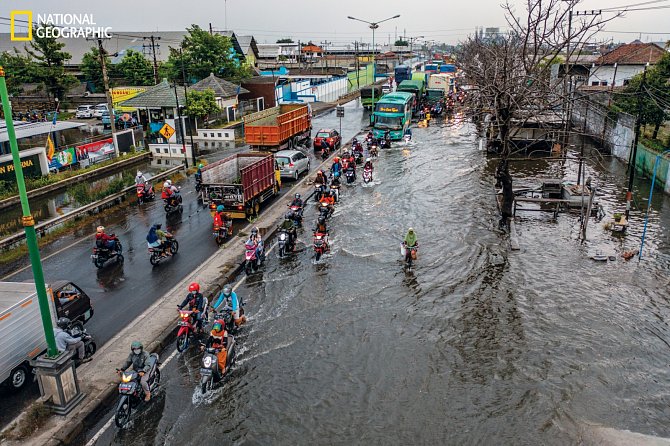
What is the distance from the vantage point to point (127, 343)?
39.5ft

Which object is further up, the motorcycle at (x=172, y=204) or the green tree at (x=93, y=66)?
the green tree at (x=93, y=66)

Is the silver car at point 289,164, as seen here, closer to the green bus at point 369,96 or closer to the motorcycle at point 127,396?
the motorcycle at point 127,396

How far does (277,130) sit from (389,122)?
11.8 m

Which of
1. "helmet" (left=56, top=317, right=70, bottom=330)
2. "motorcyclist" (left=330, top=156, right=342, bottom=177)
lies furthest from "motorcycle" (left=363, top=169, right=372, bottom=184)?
"helmet" (left=56, top=317, right=70, bottom=330)

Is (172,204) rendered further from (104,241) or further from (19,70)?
(19,70)

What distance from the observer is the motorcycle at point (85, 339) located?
36.9 feet

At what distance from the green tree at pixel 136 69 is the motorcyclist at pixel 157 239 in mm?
48354

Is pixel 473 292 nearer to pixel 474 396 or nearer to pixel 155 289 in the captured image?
pixel 474 396

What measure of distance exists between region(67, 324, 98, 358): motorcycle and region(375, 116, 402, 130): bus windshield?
31.6 meters

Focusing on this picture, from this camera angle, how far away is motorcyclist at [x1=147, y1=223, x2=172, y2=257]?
657 inches

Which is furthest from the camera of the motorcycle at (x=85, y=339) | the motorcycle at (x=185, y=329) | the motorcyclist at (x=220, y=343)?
the motorcycle at (x=185, y=329)

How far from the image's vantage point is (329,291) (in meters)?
15.2

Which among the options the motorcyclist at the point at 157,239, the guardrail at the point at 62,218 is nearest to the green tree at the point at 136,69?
the guardrail at the point at 62,218

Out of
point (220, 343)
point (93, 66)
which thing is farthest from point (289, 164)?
point (93, 66)
